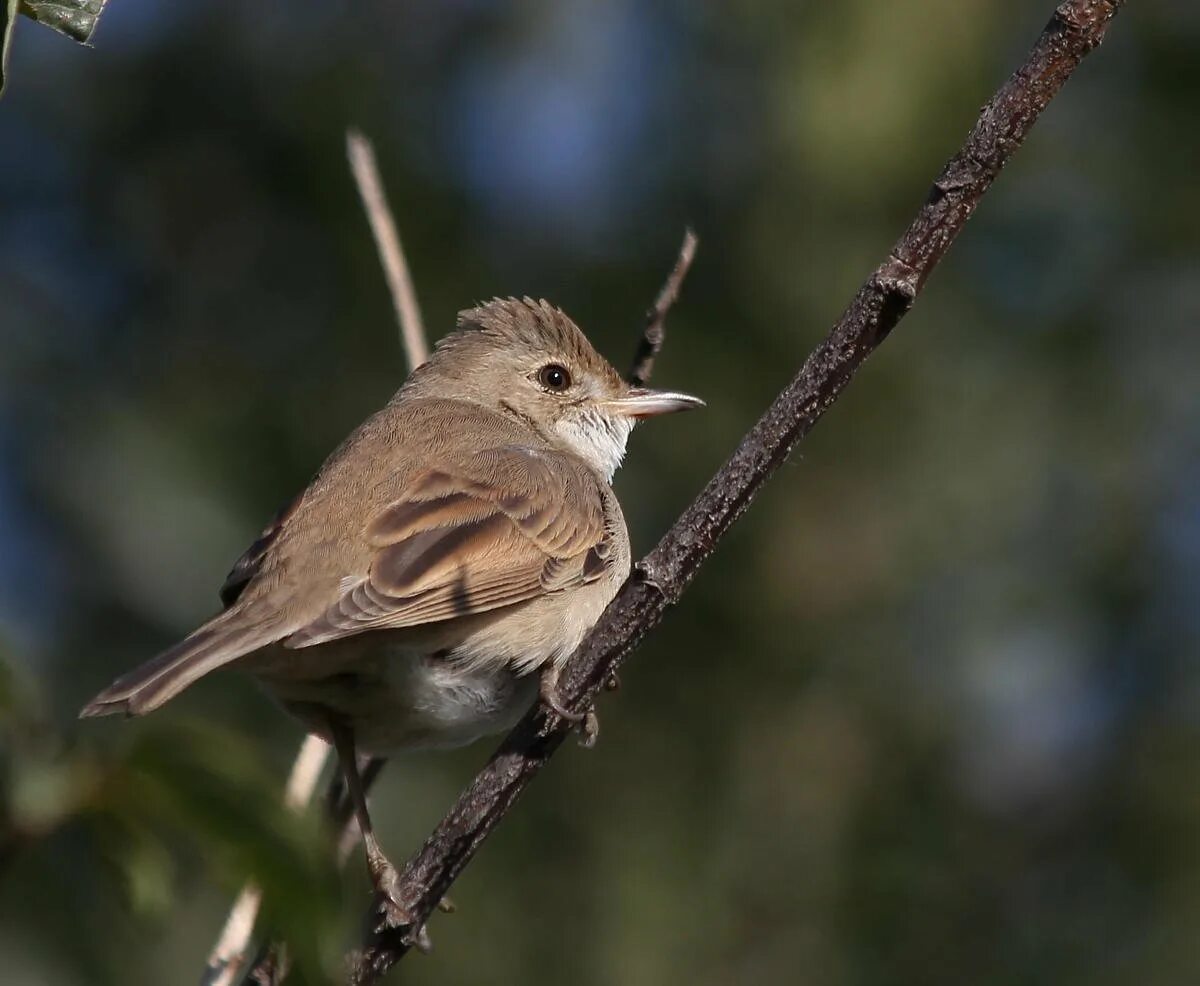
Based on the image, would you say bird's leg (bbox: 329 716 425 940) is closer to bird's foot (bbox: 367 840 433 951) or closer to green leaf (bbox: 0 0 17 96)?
bird's foot (bbox: 367 840 433 951)

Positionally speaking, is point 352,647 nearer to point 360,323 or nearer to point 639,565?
point 639,565

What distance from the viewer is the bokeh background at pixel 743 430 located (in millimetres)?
5914

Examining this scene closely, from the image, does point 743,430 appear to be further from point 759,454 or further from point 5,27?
point 5,27

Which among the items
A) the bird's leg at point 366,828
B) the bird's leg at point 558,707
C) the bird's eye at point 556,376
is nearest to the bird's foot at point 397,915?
the bird's leg at point 366,828

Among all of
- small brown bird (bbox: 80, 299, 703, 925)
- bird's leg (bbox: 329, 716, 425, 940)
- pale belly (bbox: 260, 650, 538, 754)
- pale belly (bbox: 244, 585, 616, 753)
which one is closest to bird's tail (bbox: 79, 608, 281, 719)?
small brown bird (bbox: 80, 299, 703, 925)

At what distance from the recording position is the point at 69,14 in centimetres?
206

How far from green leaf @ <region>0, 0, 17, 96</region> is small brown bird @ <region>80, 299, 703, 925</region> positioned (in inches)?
66.3

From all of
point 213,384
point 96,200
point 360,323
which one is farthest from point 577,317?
point 96,200

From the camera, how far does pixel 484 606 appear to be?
416 centimetres

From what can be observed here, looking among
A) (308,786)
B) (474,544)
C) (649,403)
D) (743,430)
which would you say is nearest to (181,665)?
(308,786)

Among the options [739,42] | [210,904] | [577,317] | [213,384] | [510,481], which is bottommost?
[210,904]

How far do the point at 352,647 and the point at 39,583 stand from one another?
98.6 inches

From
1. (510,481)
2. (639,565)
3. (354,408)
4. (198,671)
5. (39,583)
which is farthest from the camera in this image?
(354,408)

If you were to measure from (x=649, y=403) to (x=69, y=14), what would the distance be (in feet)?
11.1
